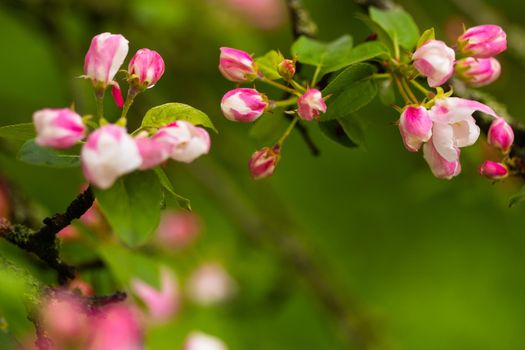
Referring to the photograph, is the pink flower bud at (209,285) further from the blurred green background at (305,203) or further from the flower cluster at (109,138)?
the flower cluster at (109,138)

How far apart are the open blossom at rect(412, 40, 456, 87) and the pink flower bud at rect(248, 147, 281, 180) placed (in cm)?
14

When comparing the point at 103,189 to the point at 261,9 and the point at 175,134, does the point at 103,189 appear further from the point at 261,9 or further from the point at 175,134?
the point at 261,9

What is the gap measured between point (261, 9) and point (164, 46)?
10.3 inches

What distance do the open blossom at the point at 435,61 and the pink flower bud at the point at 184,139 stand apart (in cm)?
19

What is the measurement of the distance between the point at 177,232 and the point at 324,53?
1061mm

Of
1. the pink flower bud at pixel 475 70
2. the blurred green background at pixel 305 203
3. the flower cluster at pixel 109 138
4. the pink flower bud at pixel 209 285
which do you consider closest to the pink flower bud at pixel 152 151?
the flower cluster at pixel 109 138

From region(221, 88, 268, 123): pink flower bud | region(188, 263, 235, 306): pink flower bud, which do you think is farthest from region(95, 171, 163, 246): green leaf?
region(188, 263, 235, 306): pink flower bud

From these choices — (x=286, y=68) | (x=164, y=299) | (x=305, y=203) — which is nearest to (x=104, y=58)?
(x=286, y=68)

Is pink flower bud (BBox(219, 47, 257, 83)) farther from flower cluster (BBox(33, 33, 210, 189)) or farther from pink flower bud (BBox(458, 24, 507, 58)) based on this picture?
pink flower bud (BBox(458, 24, 507, 58))

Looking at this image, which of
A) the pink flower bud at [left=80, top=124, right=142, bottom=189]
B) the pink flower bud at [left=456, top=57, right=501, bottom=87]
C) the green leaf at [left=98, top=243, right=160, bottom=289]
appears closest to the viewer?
the pink flower bud at [left=80, top=124, right=142, bottom=189]

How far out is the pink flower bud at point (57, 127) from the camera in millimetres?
517

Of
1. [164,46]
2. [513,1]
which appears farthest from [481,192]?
[513,1]

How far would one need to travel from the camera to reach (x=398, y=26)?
73 centimetres

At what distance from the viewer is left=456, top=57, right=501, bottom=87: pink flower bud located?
708 mm
